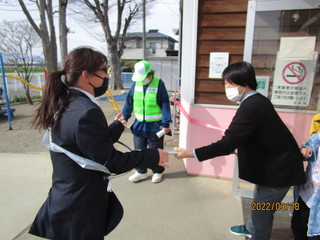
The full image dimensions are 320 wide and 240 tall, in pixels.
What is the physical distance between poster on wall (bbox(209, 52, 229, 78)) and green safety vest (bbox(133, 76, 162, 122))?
75cm

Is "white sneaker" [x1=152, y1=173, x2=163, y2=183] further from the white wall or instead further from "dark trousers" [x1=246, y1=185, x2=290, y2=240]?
the white wall

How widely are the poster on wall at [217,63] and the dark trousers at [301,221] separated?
6.05 ft

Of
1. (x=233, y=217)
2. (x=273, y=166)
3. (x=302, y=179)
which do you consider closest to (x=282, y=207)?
(x=233, y=217)

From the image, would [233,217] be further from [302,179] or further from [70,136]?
[70,136]

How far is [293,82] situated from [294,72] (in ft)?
0.38

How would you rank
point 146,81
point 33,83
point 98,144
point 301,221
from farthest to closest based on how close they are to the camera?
point 33,83 < point 146,81 < point 301,221 < point 98,144

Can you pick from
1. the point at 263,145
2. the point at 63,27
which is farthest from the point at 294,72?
the point at 63,27

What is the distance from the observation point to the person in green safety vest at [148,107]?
3.05 m

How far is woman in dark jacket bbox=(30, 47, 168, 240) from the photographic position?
122 centimetres

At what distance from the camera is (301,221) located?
1854 millimetres

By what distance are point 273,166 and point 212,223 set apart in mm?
1146

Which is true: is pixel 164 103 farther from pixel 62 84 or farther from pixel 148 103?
pixel 62 84

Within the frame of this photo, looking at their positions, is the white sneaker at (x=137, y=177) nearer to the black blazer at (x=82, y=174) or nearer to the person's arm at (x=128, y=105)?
the person's arm at (x=128, y=105)

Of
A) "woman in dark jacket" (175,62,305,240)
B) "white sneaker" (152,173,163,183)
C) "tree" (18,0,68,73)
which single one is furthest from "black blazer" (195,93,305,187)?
"tree" (18,0,68,73)
